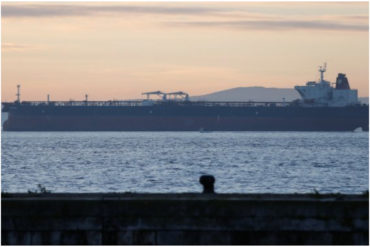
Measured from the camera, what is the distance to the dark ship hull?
110m

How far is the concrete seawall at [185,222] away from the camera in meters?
11.2

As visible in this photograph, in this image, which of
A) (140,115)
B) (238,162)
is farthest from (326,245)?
(140,115)

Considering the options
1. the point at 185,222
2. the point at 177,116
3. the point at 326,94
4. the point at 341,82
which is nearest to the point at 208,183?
the point at 185,222

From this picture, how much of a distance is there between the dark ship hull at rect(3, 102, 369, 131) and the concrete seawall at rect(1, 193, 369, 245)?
98.7 metres

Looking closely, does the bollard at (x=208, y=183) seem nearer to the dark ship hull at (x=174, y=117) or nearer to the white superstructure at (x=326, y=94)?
the dark ship hull at (x=174, y=117)

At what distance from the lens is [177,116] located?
366ft

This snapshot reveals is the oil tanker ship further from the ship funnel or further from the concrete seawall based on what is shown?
the concrete seawall

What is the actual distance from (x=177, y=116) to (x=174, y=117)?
0.34 m

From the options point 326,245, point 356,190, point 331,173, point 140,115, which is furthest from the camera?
point 140,115

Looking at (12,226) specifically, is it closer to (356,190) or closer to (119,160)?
(356,190)

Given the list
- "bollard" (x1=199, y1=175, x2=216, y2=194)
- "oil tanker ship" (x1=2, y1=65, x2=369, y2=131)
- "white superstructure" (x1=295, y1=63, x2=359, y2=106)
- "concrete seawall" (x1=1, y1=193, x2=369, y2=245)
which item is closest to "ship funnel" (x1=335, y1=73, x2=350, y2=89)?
"white superstructure" (x1=295, y1=63, x2=359, y2=106)

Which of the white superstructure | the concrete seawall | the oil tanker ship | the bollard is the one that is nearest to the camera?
the concrete seawall

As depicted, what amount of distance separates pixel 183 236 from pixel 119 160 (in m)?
32.9

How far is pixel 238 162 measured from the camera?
4119 cm
